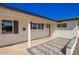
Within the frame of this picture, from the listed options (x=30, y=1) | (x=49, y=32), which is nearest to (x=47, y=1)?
(x=30, y=1)

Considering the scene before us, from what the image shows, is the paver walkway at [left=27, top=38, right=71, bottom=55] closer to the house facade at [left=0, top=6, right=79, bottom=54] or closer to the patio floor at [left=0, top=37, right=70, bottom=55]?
the patio floor at [left=0, top=37, right=70, bottom=55]

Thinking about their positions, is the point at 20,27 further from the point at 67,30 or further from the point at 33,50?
the point at 67,30

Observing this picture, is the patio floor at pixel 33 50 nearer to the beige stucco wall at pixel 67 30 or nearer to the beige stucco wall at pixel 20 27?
the beige stucco wall at pixel 20 27

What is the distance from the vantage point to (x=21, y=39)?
13531 millimetres

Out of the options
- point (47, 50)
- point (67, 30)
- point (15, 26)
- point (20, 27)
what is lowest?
point (47, 50)

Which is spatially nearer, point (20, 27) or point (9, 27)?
point (9, 27)

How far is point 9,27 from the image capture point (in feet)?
38.6

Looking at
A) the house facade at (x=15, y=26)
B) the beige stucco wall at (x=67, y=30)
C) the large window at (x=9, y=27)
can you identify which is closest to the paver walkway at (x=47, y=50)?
the house facade at (x=15, y=26)

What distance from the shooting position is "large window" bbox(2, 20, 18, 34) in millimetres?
11125

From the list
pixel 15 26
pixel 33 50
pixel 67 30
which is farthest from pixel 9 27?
pixel 67 30

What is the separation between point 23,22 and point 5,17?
3.21m

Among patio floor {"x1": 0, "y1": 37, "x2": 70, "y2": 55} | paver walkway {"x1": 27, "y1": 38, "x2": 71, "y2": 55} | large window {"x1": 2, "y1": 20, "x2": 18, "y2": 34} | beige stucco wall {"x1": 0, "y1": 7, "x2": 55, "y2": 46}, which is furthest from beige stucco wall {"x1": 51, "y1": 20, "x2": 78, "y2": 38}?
patio floor {"x1": 0, "y1": 37, "x2": 70, "y2": 55}

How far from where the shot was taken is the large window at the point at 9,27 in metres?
11.1

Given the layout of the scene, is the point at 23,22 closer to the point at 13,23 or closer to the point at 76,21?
the point at 13,23
